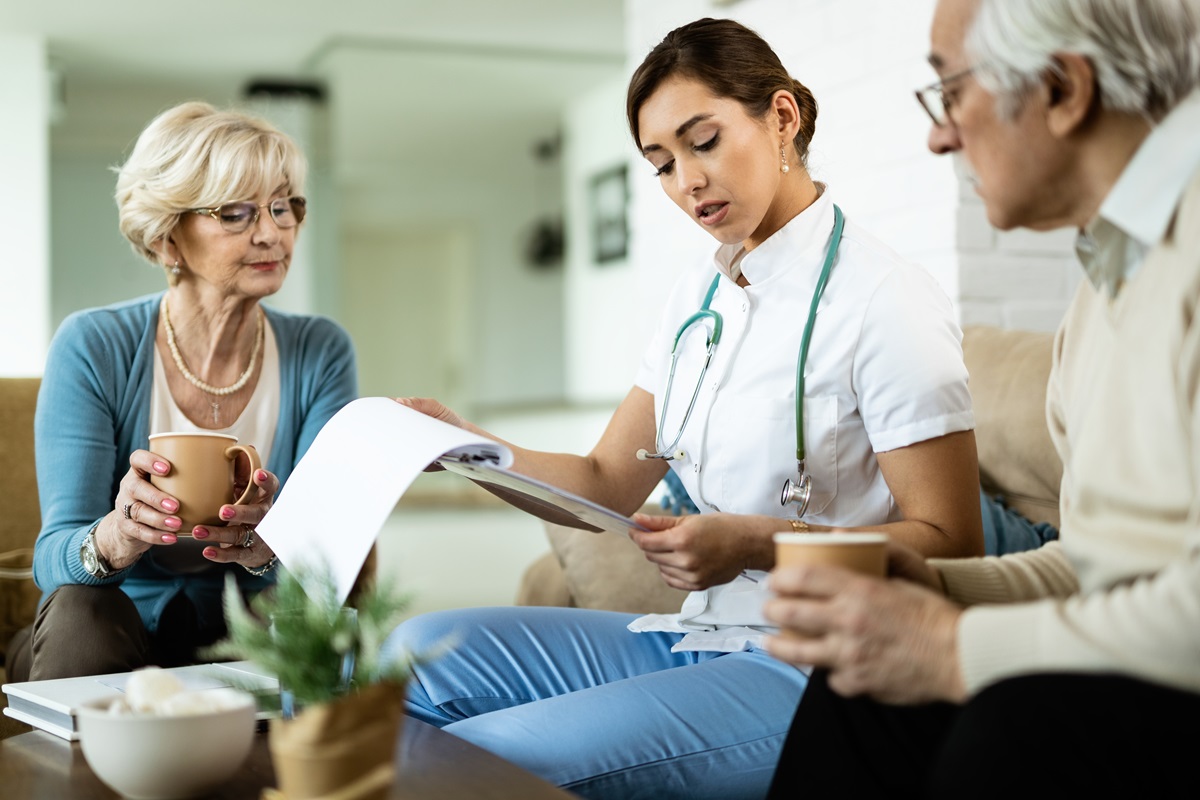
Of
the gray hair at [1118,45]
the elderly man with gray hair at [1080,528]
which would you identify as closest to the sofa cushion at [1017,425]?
the elderly man with gray hair at [1080,528]

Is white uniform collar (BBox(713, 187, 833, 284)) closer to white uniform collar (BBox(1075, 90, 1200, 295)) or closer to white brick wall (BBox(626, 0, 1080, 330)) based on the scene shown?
white uniform collar (BBox(1075, 90, 1200, 295))

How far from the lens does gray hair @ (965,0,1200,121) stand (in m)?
0.99

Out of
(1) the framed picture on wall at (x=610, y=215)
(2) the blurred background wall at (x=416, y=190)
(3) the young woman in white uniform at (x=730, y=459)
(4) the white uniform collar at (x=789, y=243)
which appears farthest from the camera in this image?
(1) the framed picture on wall at (x=610, y=215)

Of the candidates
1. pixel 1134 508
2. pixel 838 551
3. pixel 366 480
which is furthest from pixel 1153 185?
pixel 366 480

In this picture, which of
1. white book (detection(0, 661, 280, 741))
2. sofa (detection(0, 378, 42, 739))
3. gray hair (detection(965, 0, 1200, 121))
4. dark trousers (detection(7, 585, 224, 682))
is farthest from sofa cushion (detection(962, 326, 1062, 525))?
sofa (detection(0, 378, 42, 739))

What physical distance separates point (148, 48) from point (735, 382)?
554 centimetres

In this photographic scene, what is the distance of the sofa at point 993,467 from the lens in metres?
1.95

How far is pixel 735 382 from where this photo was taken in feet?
5.23

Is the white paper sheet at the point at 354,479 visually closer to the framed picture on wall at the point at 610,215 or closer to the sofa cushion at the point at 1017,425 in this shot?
the sofa cushion at the point at 1017,425

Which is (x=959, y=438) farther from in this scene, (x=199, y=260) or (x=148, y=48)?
(x=148, y=48)

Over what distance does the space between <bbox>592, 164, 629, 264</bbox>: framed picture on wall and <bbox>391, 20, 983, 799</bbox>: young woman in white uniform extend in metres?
4.74

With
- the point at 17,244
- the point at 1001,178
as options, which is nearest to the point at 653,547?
the point at 1001,178

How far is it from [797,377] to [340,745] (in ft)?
2.70

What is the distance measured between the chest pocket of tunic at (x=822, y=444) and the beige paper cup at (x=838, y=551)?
20.8 inches
